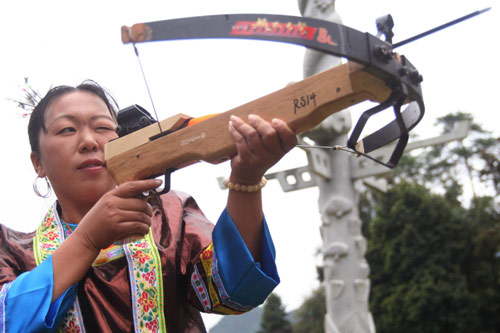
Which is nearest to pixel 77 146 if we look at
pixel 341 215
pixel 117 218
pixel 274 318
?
pixel 117 218

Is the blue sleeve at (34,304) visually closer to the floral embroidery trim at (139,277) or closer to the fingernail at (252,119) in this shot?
the floral embroidery trim at (139,277)

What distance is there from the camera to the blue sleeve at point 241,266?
4.39 feet

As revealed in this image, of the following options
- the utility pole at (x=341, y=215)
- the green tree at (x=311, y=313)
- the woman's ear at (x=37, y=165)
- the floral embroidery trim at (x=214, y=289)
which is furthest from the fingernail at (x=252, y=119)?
the green tree at (x=311, y=313)

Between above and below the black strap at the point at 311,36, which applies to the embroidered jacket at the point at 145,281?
below

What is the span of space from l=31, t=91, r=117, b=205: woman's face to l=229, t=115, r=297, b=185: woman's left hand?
505 mm

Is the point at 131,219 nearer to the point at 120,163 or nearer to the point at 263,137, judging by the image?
the point at 120,163

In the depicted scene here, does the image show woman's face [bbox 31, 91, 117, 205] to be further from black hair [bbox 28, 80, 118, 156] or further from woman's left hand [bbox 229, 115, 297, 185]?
woman's left hand [bbox 229, 115, 297, 185]

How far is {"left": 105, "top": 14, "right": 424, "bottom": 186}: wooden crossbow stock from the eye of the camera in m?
1.05

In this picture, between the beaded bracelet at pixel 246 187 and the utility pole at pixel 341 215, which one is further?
the utility pole at pixel 341 215

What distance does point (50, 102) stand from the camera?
1620mm

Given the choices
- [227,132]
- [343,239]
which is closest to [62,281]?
[227,132]

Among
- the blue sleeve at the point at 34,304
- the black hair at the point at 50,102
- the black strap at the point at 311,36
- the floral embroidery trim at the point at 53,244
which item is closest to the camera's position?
the black strap at the point at 311,36

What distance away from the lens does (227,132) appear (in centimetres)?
119

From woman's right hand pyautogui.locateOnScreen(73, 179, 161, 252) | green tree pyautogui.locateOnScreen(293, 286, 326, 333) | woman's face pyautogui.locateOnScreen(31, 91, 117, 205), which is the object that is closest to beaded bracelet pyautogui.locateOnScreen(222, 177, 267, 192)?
woman's right hand pyautogui.locateOnScreen(73, 179, 161, 252)
